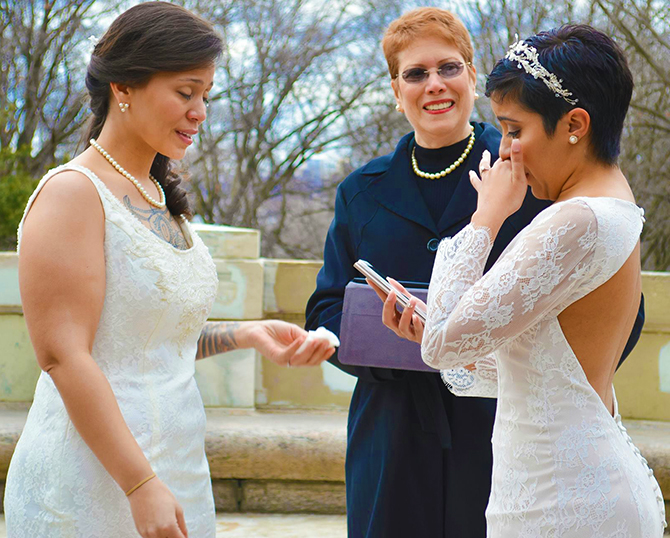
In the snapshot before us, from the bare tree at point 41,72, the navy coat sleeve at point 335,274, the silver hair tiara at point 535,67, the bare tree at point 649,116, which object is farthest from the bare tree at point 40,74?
the silver hair tiara at point 535,67

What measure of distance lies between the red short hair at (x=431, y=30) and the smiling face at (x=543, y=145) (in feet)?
3.19

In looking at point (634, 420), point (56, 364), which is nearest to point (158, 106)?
point (56, 364)

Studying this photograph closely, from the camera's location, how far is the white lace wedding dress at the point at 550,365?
1.75m

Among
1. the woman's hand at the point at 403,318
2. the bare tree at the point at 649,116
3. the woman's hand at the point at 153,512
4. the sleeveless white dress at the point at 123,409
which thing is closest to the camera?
the woman's hand at the point at 153,512

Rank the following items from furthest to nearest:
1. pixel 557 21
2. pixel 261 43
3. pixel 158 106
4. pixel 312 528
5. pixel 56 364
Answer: pixel 261 43
pixel 557 21
pixel 312 528
pixel 158 106
pixel 56 364

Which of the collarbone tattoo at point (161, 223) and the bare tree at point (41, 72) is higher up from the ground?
the bare tree at point (41, 72)

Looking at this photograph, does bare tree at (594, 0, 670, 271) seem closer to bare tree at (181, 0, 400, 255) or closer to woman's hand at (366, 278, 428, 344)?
bare tree at (181, 0, 400, 255)

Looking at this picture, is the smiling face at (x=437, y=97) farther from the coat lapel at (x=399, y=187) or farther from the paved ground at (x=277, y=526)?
the paved ground at (x=277, y=526)

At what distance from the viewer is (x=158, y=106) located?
2.02m

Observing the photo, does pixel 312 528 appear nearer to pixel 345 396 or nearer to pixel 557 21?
pixel 345 396

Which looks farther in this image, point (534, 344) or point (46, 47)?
point (46, 47)

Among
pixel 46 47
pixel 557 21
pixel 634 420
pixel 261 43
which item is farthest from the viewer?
pixel 261 43

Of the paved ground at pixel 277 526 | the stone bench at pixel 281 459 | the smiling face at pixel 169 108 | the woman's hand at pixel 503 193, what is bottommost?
the paved ground at pixel 277 526

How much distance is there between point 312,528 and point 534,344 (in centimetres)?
320
